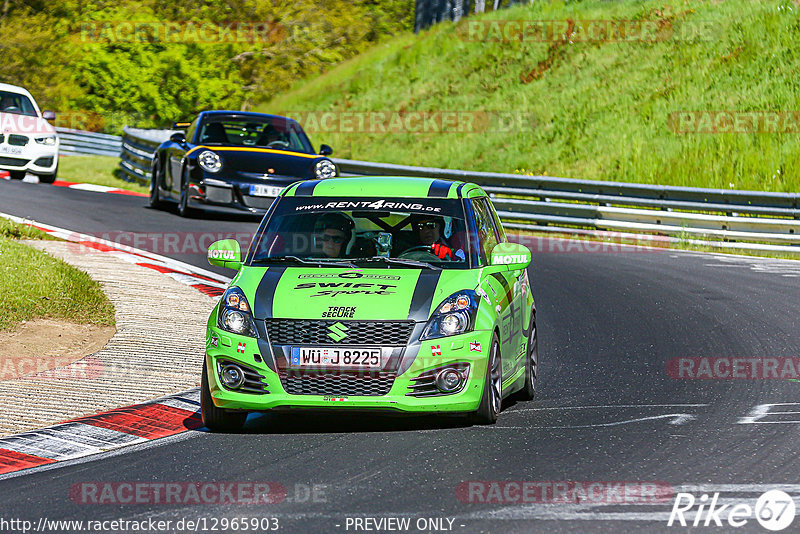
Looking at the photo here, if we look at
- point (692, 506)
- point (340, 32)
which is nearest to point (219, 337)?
point (692, 506)

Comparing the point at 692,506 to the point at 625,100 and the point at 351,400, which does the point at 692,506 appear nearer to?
the point at 351,400

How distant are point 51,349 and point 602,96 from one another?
24.0 metres

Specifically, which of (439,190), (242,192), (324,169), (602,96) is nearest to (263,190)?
(242,192)

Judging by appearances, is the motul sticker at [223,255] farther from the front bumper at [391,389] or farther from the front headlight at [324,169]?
the front headlight at [324,169]

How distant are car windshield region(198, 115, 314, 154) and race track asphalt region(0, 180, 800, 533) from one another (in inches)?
352

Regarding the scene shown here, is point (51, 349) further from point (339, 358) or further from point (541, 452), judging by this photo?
point (541, 452)

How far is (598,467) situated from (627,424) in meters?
1.28

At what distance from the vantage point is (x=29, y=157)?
920 inches

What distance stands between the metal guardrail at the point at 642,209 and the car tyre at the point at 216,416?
13367 millimetres

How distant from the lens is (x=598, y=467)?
21.1 ft

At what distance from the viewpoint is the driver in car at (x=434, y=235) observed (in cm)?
817

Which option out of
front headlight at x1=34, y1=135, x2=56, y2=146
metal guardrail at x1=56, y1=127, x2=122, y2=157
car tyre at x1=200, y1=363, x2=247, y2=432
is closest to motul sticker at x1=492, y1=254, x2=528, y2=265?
car tyre at x1=200, y1=363, x2=247, y2=432

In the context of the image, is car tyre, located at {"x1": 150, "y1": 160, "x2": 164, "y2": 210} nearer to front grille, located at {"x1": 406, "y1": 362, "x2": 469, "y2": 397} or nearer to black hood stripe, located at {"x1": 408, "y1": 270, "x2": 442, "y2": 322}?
black hood stripe, located at {"x1": 408, "y1": 270, "x2": 442, "y2": 322}

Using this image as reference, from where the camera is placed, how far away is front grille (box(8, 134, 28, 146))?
22.8 metres
